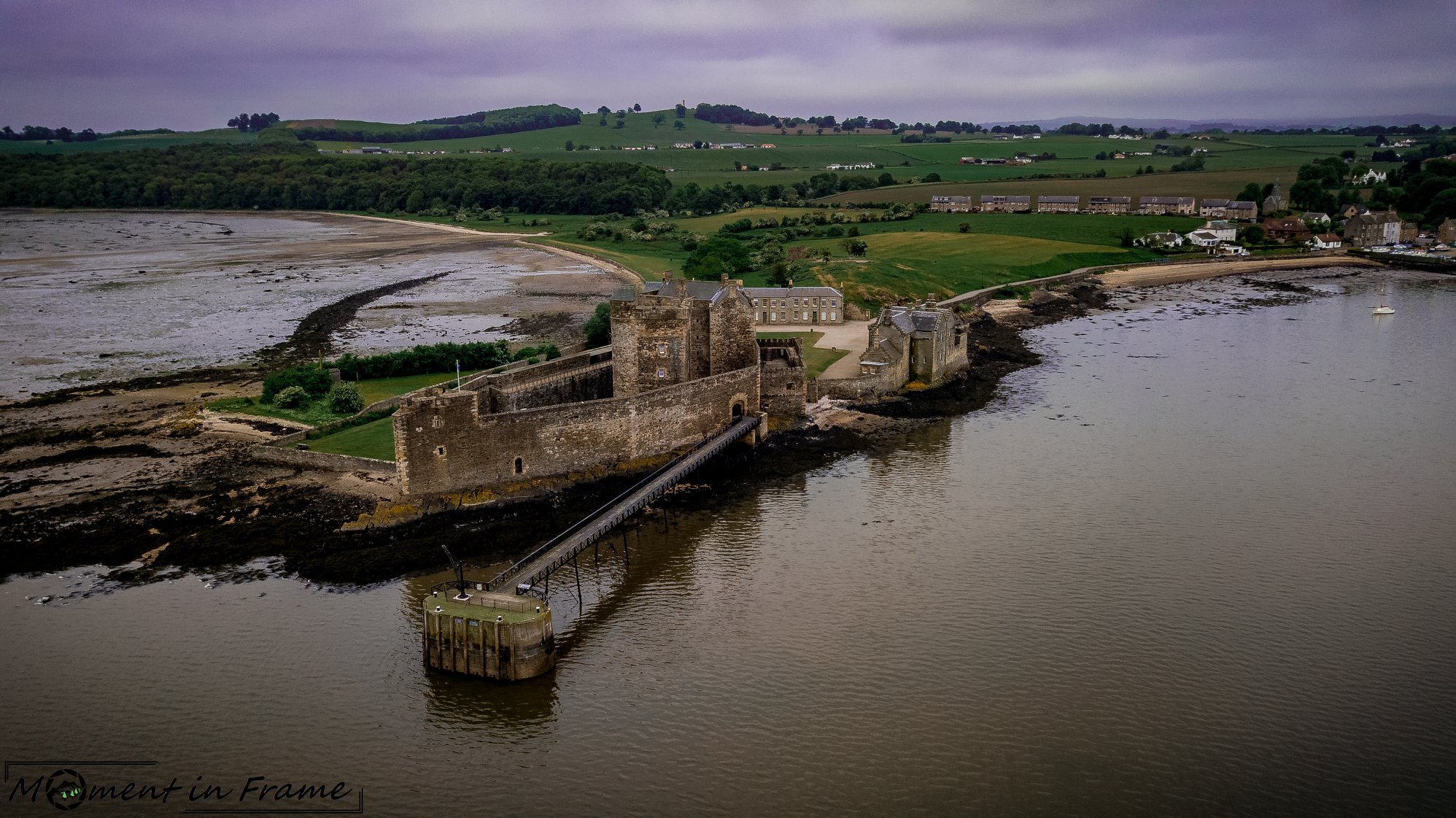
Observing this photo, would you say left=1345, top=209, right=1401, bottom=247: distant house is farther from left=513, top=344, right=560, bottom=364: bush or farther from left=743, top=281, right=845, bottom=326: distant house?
left=513, top=344, right=560, bottom=364: bush

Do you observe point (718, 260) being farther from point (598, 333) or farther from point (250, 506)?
point (250, 506)

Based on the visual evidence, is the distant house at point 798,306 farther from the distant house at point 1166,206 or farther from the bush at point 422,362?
the distant house at point 1166,206

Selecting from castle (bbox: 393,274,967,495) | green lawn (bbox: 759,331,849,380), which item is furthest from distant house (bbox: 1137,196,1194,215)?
castle (bbox: 393,274,967,495)

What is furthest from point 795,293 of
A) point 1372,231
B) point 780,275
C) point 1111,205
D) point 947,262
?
point 1111,205

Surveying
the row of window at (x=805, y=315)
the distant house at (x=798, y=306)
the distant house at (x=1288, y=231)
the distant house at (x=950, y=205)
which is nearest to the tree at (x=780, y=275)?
the distant house at (x=798, y=306)

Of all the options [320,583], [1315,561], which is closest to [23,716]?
[320,583]

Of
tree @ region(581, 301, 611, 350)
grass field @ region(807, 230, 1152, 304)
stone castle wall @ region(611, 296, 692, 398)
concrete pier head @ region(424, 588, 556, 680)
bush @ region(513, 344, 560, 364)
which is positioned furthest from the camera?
grass field @ region(807, 230, 1152, 304)
